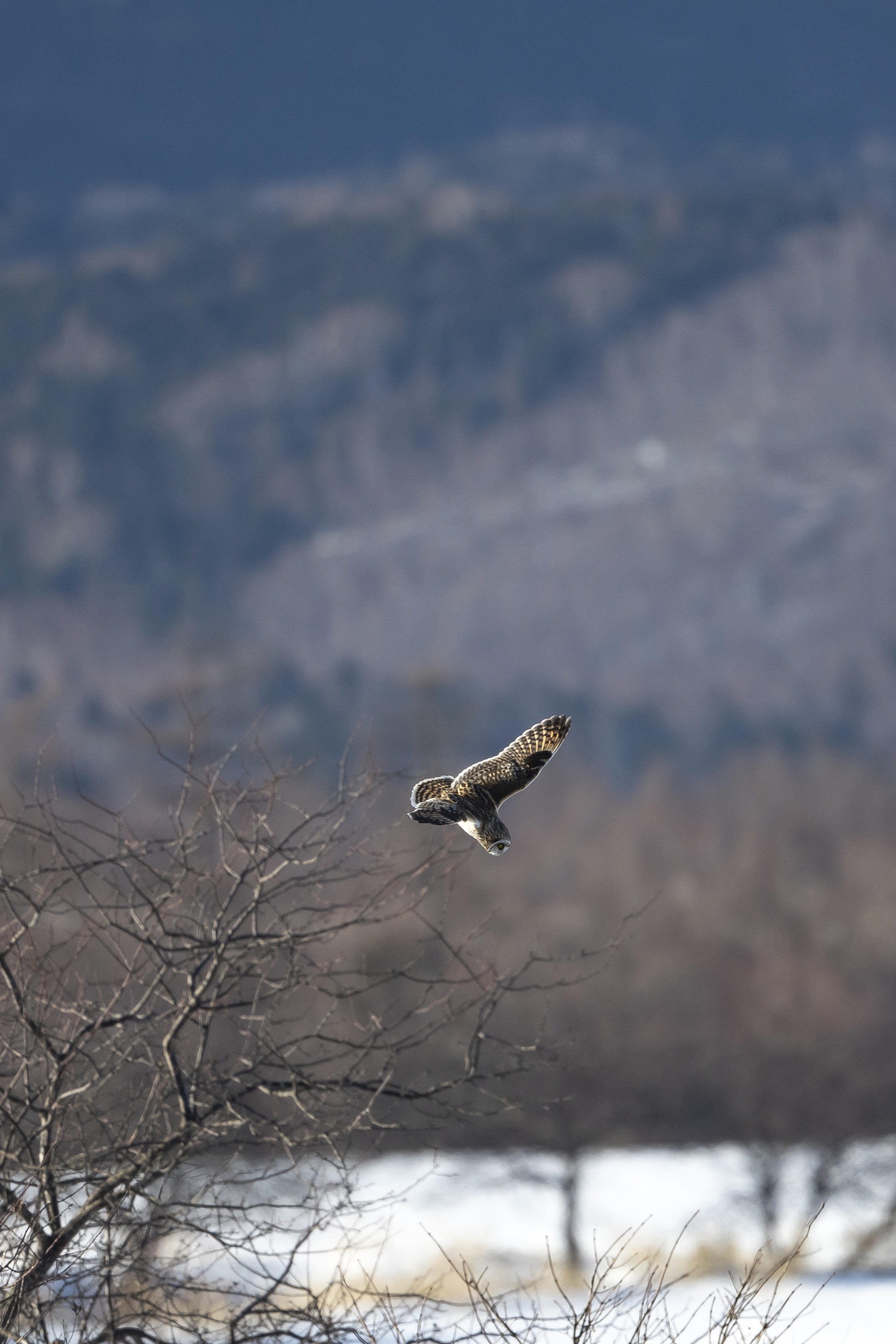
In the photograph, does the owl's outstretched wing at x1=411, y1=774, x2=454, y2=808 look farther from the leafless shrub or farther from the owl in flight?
the leafless shrub

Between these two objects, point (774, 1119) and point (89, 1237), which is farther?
point (774, 1119)

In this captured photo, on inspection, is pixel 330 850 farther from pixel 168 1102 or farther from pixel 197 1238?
pixel 197 1238

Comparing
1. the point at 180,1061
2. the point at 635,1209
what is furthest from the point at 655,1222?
the point at 180,1061

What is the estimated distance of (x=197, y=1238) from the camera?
1048 centimetres

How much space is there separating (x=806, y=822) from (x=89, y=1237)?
323ft

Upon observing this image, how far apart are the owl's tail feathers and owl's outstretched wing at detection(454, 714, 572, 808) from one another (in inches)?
11.8

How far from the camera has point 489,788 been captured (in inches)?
304

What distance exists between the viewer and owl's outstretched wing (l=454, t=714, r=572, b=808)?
7699 mm

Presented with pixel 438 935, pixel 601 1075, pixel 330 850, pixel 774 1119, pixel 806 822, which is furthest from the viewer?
pixel 806 822

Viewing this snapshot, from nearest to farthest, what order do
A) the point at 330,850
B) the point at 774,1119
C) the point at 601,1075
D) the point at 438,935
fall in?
the point at 438,935
the point at 330,850
the point at 774,1119
the point at 601,1075

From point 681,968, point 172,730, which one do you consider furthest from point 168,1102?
point 681,968

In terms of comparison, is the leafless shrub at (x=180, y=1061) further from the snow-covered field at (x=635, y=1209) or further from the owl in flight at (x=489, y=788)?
the snow-covered field at (x=635, y=1209)

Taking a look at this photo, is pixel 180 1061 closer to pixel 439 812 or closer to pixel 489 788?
pixel 489 788

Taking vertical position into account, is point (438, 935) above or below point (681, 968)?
below
